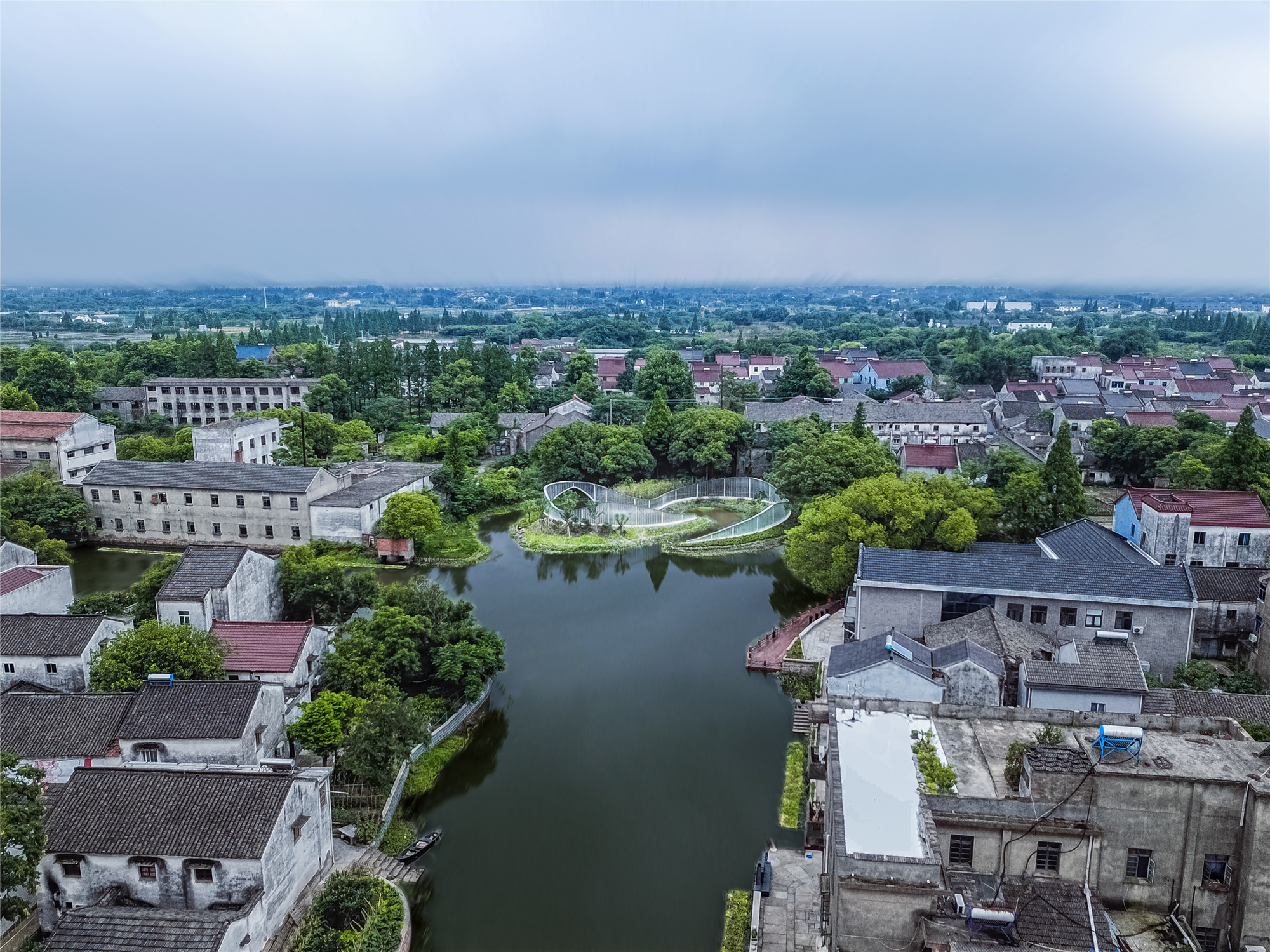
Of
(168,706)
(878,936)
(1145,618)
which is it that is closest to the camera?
(878,936)

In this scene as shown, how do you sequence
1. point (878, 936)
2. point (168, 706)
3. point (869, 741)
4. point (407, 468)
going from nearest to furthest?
1. point (878, 936)
2. point (869, 741)
3. point (168, 706)
4. point (407, 468)

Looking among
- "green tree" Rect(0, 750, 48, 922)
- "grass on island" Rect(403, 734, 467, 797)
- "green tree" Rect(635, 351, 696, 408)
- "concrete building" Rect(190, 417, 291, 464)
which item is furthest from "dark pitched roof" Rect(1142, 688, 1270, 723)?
"green tree" Rect(635, 351, 696, 408)

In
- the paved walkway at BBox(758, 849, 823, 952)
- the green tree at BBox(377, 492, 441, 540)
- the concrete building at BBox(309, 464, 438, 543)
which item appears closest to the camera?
the paved walkway at BBox(758, 849, 823, 952)

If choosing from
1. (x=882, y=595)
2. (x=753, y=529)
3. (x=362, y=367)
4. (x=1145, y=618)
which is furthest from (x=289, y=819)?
(x=362, y=367)

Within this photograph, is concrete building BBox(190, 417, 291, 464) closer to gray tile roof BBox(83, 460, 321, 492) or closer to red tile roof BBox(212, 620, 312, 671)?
gray tile roof BBox(83, 460, 321, 492)

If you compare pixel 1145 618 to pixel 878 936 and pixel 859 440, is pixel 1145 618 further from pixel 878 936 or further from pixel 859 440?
pixel 859 440

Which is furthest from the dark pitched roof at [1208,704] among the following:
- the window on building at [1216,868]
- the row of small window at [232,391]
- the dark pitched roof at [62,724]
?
the row of small window at [232,391]

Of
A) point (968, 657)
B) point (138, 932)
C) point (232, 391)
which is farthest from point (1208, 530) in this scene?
point (232, 391)
